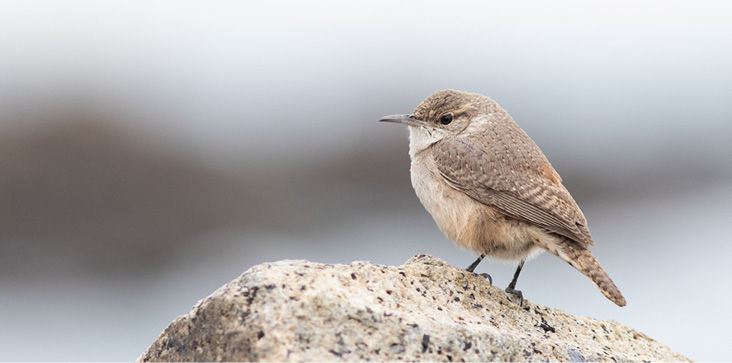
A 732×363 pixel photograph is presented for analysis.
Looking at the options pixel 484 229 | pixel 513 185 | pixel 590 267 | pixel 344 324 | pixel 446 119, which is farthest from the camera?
pixel 446 119

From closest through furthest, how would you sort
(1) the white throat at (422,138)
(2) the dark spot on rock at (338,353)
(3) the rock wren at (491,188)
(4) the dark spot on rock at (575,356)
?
(2) the dark spot on rock at (338,353) < (4) the dark spot on rock at (575,356) < (3) the rock wren at (491,188) < (1) the white throat at (422,138)

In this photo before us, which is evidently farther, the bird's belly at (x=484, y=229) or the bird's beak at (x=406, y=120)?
the bird's beak at (x=406, y=120)

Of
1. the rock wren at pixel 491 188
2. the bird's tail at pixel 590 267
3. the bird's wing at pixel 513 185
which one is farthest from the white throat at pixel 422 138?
the bird's tail at pixel 590 267

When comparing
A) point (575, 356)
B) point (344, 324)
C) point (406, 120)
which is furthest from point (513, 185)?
point (344, 324)

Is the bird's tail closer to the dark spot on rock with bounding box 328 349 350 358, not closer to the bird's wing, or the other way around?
the bird's wing

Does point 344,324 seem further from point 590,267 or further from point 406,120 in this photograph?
point 406,120

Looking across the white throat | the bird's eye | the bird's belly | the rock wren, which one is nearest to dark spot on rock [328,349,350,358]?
the rock wren

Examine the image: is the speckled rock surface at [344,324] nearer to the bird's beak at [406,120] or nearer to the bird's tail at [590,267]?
the bird's tail at [590,267]
